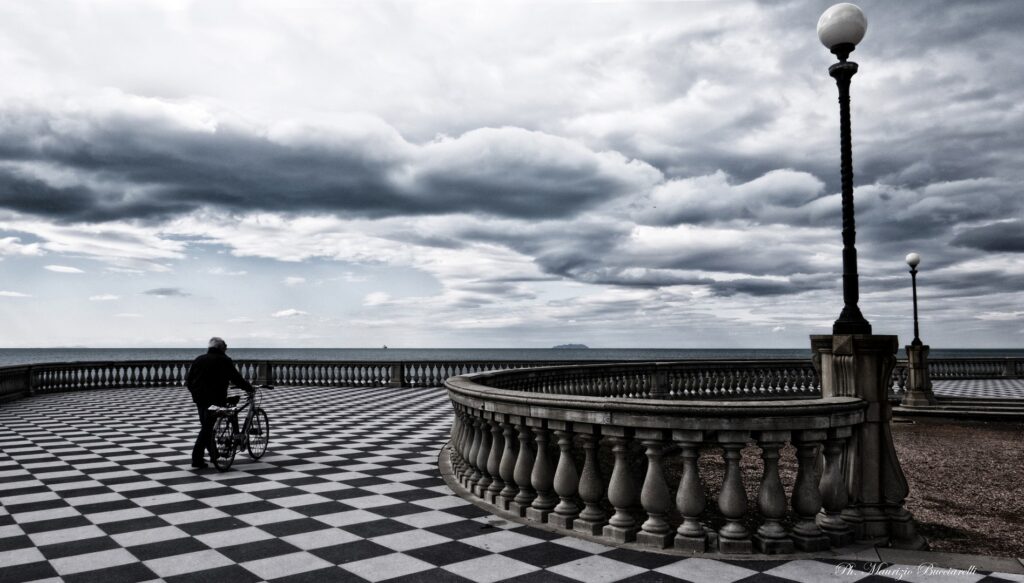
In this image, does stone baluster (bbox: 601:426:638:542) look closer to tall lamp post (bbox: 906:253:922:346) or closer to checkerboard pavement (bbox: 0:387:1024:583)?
checkerboard pavement (bbox: 0:387:1024:583)

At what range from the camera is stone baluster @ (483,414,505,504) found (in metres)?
6.73

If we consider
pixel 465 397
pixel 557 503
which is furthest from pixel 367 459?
pixel 557 503

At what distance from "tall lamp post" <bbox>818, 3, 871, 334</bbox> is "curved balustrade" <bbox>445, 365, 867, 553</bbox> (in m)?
1.13

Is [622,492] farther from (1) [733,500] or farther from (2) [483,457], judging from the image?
(2) [483,457]

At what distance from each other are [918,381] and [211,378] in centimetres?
1677

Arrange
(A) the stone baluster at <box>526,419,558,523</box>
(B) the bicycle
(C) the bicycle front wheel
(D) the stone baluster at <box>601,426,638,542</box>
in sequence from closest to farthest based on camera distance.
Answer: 1. (D) the stone baluster at <box>601,426,638,542</box>
2. (A) the stone baluster at <box>526,419,558,523</box>
3. (B) the bicycle
4. (C) the bicycle front wheel

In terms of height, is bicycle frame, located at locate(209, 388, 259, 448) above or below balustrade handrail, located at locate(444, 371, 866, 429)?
below

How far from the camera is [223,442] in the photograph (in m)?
9.25

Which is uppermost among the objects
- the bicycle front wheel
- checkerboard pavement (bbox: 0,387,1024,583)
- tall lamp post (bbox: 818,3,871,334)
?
tall lamp post (bbox: 818,3,871,334)

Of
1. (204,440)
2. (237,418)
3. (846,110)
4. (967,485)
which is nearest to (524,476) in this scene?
(846,110)

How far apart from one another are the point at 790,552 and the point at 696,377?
1477 centimetres

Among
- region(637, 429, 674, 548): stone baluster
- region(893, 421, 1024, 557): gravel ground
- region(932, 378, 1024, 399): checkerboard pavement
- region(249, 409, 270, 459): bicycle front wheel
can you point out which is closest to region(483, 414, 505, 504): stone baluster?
region(637, 429, 674, 548): stone baluster

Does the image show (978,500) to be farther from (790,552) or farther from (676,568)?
(676,568)

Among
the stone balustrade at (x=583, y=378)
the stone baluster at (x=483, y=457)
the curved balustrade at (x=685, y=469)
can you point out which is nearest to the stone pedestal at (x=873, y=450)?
the curved balustrade at (x=685, y=469)
